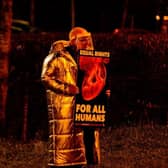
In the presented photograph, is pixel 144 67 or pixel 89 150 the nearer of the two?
pixel 89 150

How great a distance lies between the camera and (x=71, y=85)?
6.33 meters

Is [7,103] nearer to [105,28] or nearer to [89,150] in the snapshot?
[89,150]

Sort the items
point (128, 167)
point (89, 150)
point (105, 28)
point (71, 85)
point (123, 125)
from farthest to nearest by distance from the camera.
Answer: point (105, 28), point (123, 125), point (128, 167), point (89, 150), point (71, 85)

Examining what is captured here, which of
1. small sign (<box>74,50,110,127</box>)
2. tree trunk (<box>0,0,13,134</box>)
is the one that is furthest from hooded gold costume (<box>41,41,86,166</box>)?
tree trunk (<box>0,0,13,134</box>)

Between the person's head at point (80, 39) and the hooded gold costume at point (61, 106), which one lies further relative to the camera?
the person's head at point (80, 39)

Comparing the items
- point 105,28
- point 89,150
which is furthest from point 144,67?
point 105,28

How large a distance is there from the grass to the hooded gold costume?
1434mm

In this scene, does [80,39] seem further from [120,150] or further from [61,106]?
[120,150]

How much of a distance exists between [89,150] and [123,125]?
134 inches

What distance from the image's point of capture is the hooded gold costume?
6.32m

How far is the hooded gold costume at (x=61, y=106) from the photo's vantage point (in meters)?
6.32

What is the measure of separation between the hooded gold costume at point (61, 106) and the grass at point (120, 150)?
4.70ft

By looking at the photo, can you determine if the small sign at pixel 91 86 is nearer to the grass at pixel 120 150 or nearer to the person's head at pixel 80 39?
the person's head at pixel 80 39

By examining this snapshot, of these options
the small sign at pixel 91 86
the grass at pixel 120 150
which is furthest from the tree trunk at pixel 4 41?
the small sign at pixel 91 86
